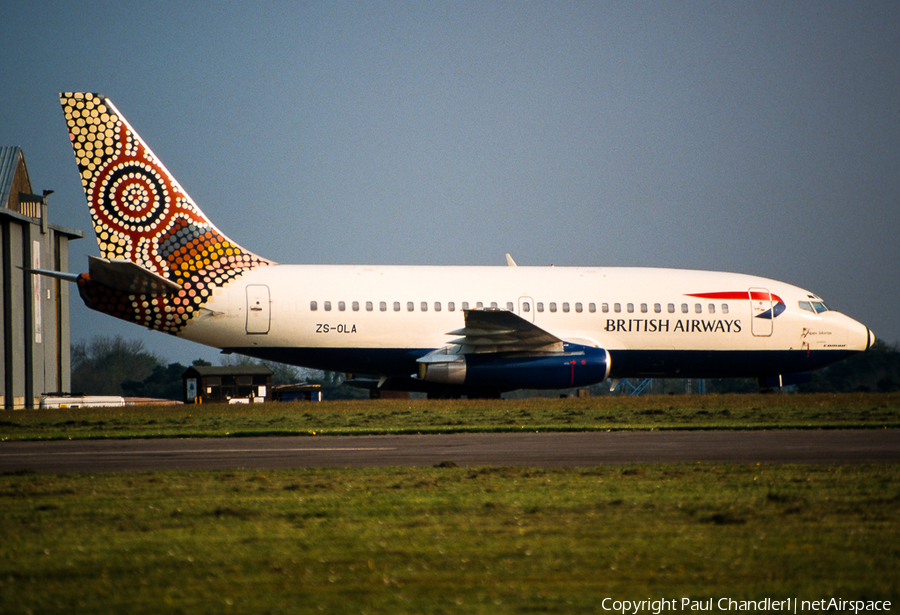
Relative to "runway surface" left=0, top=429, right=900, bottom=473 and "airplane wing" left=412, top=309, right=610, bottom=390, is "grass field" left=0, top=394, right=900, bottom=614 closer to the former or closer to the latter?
"runway surface" left=0, top=429, right=900, bottom=473

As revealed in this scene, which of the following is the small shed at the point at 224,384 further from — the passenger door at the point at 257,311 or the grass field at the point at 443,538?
the grass field at the point at 443,538

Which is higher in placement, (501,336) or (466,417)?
(501,336)

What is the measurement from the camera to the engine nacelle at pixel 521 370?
24562 mm

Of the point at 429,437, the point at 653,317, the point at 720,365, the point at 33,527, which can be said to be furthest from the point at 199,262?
the point at 33,527

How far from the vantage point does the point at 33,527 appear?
689 centimetres

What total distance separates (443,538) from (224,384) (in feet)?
145

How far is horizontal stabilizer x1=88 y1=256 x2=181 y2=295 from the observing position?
22547 mm

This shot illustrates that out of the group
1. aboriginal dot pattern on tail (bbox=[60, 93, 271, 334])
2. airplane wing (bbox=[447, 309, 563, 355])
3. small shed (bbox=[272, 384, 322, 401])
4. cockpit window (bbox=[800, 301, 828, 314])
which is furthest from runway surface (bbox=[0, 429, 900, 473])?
small shed (bbox=[272, 384, 322, 401])

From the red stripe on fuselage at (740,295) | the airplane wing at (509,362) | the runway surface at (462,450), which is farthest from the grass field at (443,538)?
the red stripe on fuselage at (740,295)

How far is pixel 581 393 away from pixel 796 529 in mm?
24180

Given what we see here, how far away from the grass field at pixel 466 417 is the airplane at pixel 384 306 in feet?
3.99

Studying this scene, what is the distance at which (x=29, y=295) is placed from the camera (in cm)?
4016

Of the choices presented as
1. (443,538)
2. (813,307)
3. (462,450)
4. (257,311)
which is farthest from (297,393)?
(443,538)

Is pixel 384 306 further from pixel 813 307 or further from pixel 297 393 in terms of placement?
pixel 297 393
